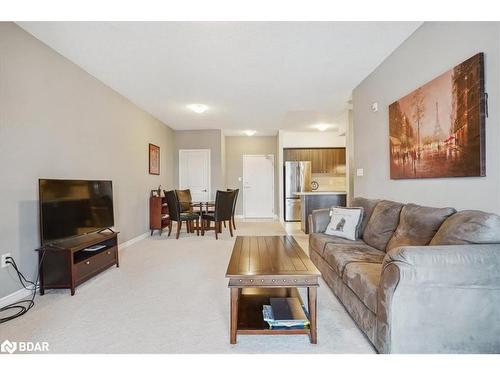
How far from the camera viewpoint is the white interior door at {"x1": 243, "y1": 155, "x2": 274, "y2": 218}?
25.7 feet

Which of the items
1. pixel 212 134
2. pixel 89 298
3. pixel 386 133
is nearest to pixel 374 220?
pixel 386 133

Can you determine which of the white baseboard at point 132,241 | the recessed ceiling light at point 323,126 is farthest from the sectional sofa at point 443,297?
the recessed ceiling light at point 323,126

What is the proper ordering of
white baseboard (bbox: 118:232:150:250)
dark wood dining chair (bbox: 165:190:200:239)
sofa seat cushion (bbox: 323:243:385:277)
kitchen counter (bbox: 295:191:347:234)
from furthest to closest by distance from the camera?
kitchen counter (bbox: 295:191:347:234)
dark wood dining chair (bbox: 165:190:200:239)
white baseboard (bbox: 118:232:150:250)
sofa seat cushion (bbox: 323:243:385:277)

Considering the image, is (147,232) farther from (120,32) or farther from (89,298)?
(120,32)

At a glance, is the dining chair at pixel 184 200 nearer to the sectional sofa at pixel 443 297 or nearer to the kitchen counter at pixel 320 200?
the kitchen counter at pixel 320 200

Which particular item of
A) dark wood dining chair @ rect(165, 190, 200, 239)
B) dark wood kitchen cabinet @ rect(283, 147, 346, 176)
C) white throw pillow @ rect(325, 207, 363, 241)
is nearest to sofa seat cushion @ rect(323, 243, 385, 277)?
white throw pillow @ rect(325, 207, 363, 241)

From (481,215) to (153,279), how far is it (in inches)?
113

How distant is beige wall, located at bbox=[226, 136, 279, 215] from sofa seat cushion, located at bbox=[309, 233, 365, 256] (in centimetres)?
472

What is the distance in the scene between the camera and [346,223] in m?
2.97

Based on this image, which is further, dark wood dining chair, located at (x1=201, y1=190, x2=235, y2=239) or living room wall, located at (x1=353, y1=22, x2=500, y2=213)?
dark wood dining chair, located at (x1=201, y1=190, x2=235, y2=239)

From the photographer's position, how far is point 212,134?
22.7 ft

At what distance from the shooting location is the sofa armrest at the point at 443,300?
1.40 meters

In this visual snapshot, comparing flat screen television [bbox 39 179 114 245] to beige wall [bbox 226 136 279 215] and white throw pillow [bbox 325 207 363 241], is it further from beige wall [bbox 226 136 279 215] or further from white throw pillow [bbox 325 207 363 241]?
beige wall [bbox 226 136 279 215]

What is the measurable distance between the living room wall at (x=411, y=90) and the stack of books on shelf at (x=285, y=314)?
1.40 metres
